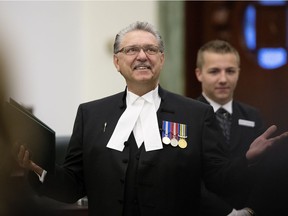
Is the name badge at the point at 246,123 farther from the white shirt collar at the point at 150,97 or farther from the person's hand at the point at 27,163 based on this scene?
the person's hand at the point at 27,163

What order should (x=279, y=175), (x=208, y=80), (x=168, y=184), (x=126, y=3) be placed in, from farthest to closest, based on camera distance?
(x=126, y=3), (x=208, y=80), (x=168, y=184), (x=279, y=175)

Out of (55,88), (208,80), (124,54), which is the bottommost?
(55,88)

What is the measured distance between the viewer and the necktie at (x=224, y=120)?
12.7 ft

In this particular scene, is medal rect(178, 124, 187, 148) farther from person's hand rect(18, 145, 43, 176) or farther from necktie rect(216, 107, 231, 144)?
necktie rect(216, 107, 231, 144)

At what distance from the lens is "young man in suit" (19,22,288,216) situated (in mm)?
2818

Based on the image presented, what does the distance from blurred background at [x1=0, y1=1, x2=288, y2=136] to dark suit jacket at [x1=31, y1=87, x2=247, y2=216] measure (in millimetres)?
3572

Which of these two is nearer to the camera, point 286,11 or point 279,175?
point 279,175

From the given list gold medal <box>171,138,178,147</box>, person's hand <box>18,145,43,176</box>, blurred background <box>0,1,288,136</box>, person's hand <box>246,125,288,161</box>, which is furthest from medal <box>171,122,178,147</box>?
blurred background <box>0,1,288,136</box>

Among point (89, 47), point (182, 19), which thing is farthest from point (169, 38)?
point (89, 47)

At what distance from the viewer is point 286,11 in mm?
6699

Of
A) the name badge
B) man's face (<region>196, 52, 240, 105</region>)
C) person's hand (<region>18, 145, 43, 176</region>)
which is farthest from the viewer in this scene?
man's face (<region>196, 52, 240, 105</region>)

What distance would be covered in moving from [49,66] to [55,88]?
0.24m

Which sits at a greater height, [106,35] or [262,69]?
[106,35]

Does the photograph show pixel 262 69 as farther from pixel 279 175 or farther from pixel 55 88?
pixel 279 175
